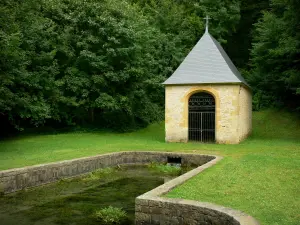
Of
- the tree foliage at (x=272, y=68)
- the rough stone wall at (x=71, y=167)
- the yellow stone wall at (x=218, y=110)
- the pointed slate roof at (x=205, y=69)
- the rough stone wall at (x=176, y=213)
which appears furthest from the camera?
the tree foliage at (x=272, y=68)

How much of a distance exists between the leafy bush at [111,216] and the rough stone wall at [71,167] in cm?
292

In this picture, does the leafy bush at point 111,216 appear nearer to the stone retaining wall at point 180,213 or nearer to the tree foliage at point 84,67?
the stone retaining wall at point 180,213

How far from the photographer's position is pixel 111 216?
23.1ft

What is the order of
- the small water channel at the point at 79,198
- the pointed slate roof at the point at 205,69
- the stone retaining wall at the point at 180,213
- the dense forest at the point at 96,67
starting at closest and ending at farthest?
the stone retaining wall at the point at 180,213, the small water channel at the point at 79,198, the pointed slate roof at the point at 205,69, the dense forest at the point at 96,67

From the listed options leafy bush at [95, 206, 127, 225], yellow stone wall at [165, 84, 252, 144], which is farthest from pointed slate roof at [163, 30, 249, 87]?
leafy bush at [95, 206, 127, 225]

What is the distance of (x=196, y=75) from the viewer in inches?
674

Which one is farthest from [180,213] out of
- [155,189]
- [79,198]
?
[79,198]

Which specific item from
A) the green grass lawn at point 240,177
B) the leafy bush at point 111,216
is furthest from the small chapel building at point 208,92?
the leafy bush at point 111,216

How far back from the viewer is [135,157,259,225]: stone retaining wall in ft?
18.2

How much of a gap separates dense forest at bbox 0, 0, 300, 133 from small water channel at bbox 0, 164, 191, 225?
5731 mm

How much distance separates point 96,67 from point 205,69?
23.1 feet

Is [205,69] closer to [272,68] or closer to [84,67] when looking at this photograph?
[84,67]

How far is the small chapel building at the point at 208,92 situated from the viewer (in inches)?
648

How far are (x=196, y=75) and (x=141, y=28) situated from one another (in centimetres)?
794
